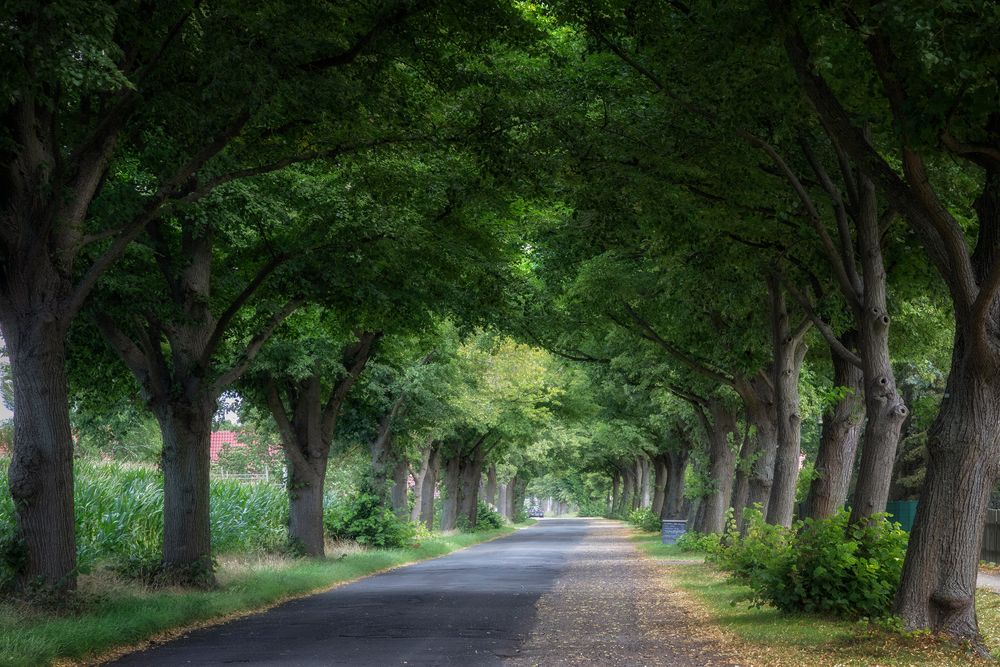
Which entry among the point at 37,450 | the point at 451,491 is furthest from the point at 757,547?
the point at 451,491

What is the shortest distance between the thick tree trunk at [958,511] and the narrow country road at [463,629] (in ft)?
6.49

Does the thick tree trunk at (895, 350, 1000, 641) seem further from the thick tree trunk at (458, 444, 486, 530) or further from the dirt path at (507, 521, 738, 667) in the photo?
the thick tree trunk at (458, 444, 486, 530)

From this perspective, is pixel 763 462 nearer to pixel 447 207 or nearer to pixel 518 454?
pixel 447 207

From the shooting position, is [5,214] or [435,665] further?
[5,214]

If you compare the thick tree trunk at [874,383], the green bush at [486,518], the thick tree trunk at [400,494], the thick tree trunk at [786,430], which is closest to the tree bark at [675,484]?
the green bush at [486,518]

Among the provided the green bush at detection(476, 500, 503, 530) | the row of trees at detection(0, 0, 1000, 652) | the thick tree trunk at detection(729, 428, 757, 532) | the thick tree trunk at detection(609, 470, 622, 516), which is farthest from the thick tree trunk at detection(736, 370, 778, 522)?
the thick tree trunk at detection(609, 470, 622, 516)

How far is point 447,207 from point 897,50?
9405 mm

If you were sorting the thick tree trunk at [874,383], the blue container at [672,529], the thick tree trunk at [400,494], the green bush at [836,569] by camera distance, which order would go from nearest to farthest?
the green bush at [836,569], the thick tree trunk at [874,383], the thick tree trunk at [400,494], the blue container at [672,529]

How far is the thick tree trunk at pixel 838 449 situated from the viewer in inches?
620

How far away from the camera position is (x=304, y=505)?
81.9 feet

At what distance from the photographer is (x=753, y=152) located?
13.2 meters

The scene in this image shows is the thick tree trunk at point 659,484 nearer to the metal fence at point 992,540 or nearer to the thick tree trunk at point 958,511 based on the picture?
the metal fence at point 992,540

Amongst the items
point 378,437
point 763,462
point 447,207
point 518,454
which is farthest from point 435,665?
point 518,454

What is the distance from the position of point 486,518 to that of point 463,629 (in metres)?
47.2
